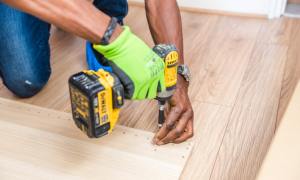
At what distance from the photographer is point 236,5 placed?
2.21 meters

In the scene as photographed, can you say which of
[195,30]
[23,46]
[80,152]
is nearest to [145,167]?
[80,152]

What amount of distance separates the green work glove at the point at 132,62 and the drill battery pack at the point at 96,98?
30mm

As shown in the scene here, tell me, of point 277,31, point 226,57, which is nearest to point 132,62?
point 226,57

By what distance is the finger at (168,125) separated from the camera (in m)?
1.22

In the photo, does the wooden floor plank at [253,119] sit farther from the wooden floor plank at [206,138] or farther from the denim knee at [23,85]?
the denim knee at [23,85]

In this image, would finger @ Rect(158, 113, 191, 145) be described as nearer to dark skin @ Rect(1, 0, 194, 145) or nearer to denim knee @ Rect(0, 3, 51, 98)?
dark skin @ Rect(1, 0, 194, 145)

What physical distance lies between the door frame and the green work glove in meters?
1.39

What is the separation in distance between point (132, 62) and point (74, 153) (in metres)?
0.45

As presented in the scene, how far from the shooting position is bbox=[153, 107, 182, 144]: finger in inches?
48.1

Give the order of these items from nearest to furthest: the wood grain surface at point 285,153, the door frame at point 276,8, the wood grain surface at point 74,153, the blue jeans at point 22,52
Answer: the wood grain surface at point 285,153, the wood grain surface at point 74,153, the blue jeans at point 22,52, the door frame at point 276,8

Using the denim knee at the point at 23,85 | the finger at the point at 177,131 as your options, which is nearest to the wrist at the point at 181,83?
the finger at the point at 177,131

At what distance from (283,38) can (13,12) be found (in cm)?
133

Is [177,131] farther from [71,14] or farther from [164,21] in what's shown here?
[71,14]

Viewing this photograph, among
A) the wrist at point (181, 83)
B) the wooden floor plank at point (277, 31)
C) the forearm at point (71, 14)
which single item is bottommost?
the wooden floor plank at point (277, 31)
